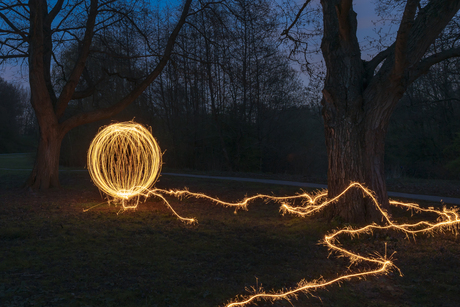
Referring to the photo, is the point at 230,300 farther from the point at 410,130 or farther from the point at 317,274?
the point at 410,130

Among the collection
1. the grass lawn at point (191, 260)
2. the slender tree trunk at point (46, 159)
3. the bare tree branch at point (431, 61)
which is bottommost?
the grass lawn at point (191, 260)

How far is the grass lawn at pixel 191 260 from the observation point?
3.90 metres

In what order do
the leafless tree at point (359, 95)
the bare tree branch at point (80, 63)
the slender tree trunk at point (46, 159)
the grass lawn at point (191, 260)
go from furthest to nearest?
the bare tree branch at point (80, 63), the slender tree trunk at point (46, 159), the leafless tree at point (359, 95), the grass lawn at point (191, 260)

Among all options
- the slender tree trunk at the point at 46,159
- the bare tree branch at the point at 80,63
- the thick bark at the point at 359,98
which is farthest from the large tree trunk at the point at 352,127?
the slender tree trunk at the point at 46,159

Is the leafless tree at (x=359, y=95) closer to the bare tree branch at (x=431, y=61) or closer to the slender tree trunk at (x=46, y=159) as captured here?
the bare tree branch at (x=431, y=61)

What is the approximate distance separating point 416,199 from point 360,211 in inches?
135

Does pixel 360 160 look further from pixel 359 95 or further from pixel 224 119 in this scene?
pixel 224 119

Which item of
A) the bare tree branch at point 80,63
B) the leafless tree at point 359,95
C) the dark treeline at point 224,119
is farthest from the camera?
the dark treeline at point 224,119

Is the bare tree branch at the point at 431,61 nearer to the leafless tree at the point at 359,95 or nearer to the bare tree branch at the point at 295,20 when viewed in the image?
the leafless tree at the point at 359,95

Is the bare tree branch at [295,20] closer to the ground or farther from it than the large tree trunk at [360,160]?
farther from it

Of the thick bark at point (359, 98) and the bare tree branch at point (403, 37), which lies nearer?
the bare tree branch at point (403, 37)

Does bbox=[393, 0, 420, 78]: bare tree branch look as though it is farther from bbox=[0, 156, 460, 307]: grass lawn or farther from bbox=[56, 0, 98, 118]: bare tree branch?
bbox=[56, 0, 98, 118]: bare tree branch

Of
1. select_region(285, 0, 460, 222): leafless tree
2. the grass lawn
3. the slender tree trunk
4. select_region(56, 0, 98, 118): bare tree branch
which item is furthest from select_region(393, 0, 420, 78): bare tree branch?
the slender tree trunk

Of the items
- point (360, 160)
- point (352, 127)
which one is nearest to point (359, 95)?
point (352, 127)
